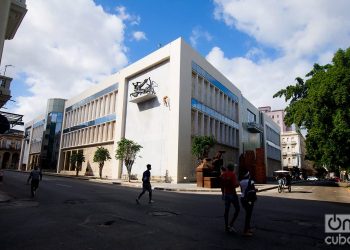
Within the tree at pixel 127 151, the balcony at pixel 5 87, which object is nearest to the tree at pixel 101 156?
the tree at pixel 127 151

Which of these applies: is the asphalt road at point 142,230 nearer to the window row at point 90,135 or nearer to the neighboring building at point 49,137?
the window row at point 90,135

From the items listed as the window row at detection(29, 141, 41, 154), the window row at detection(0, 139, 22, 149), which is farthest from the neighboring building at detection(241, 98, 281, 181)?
the window row at detection(0, 139, 22, 149)

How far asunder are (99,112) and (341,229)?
4778cm

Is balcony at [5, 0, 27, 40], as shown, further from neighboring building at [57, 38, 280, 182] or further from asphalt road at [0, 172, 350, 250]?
neighboring building at [57, 38, 280, 182]

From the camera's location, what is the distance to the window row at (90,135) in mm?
47034

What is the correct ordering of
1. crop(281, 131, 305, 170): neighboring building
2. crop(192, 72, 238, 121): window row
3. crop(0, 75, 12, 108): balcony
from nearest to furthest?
1. crop(0, 75, 12, 108): balcony
2. crop(192, 72, 238, 121): window row
3. crop(281, 131, 305, 170): neighboring building

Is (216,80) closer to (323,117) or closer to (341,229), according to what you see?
(323,117)

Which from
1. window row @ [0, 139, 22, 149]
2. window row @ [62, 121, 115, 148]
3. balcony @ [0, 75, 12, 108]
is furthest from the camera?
window row @ [0, 139, 22, 149]

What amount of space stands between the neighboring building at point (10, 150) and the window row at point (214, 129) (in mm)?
78934

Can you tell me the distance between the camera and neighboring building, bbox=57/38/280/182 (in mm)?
Answer: 34375

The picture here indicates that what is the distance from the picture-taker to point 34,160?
77562 mm

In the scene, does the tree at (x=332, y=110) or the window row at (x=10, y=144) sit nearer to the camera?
the tree at (x=332, y=110)

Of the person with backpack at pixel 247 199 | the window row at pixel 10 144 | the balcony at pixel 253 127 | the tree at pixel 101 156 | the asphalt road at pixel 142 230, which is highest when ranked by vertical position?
the balcony at pixel 253 127

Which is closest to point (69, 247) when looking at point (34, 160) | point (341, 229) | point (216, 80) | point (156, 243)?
point (156, 243)
